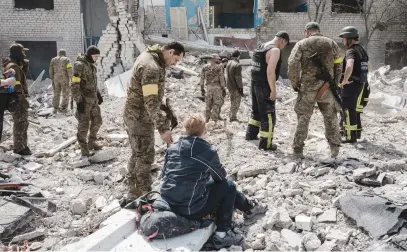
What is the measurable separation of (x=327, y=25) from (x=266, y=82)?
1243 centimetres

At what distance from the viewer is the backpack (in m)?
3.05

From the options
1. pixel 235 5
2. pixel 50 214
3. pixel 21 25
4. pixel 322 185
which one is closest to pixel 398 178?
pixel 322 185

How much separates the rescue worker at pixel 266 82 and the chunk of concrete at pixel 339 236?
2.52 meters

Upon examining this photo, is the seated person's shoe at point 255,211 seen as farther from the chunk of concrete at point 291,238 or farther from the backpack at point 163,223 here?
the backpack at point 163,223

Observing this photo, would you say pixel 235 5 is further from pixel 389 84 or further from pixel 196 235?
pixel 196 235

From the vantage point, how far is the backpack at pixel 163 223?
120 inches

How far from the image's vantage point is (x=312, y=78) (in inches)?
197

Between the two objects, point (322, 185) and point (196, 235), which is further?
point (322, 185)

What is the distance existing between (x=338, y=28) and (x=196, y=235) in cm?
1555

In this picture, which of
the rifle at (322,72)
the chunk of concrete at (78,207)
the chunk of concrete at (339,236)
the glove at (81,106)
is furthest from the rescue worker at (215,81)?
the chunk of concrete at (339,236)

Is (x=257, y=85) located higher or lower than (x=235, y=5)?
lower

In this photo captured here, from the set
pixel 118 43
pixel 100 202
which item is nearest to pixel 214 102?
pixel 100 202

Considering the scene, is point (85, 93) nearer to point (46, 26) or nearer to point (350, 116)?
point (350, 116)

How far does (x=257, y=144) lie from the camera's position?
598 centimetres
